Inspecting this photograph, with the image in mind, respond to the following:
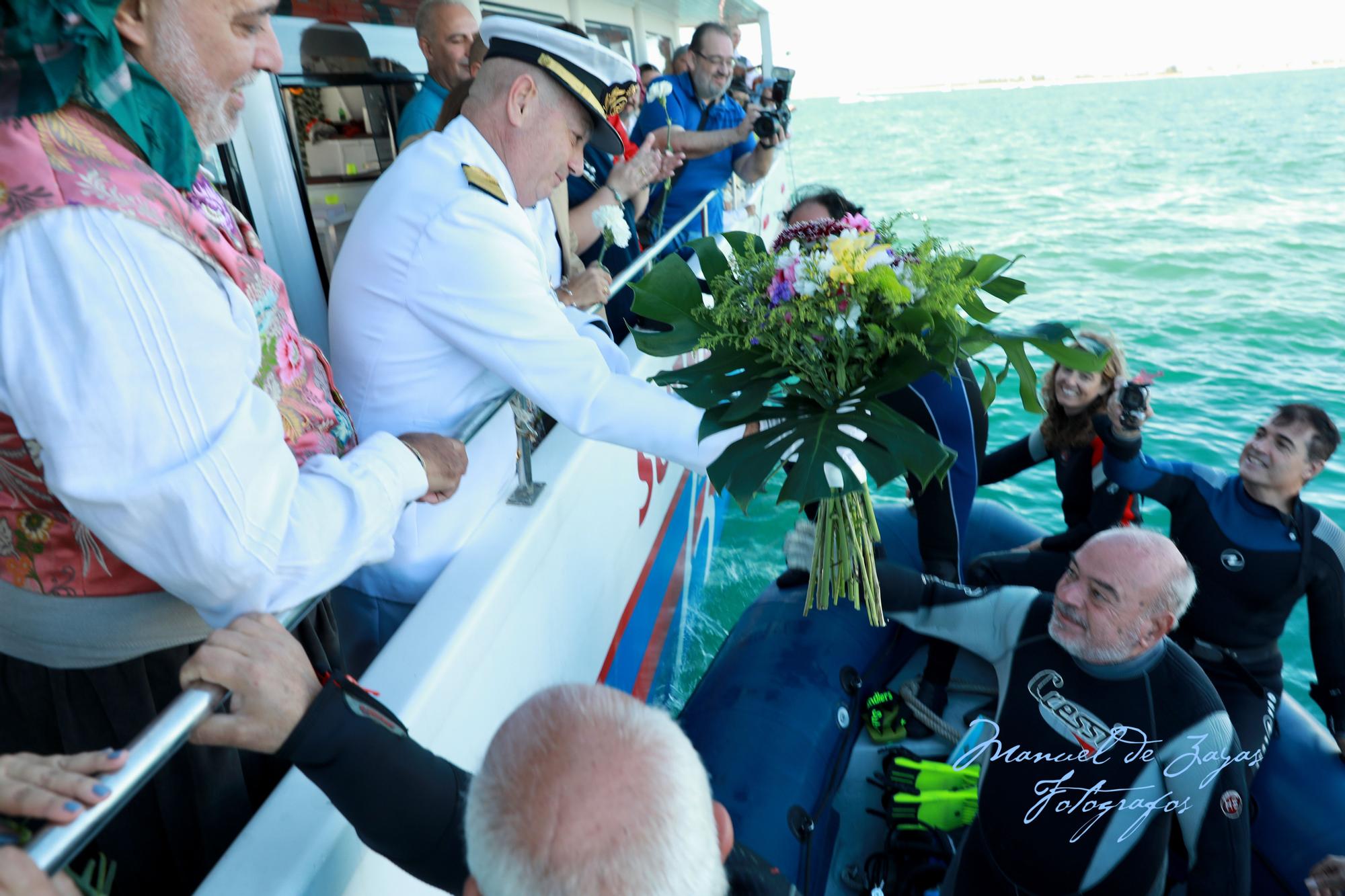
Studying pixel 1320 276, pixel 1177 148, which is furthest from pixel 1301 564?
pixel 1177 148

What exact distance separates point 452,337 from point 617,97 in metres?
0.63

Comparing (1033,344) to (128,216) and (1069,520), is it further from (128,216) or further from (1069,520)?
(1069,520)

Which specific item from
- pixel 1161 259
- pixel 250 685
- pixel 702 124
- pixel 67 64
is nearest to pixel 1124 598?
pixel 250 685

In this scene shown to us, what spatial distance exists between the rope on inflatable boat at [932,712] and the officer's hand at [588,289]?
5.54 ft

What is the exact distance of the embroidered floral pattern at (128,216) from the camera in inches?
30.3

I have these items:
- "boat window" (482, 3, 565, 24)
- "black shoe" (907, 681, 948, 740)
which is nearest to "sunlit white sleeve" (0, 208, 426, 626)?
"black shoe" (907, 681, 948, 740)

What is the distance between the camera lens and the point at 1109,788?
2.24 meters

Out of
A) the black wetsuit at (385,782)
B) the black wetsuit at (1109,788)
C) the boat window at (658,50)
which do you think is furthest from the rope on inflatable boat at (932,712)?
the boat window at (658,50)

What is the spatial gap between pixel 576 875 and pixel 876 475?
92 cm

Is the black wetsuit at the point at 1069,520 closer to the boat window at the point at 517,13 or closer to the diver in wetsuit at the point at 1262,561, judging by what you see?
the diver in wetsuit at the point at 1262,561

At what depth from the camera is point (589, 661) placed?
2.03 metres

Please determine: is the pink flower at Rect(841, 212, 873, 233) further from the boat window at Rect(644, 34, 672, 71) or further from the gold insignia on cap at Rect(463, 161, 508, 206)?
the boat window at Rect(644, 34, 672, 71)

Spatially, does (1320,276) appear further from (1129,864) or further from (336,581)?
(336,581)

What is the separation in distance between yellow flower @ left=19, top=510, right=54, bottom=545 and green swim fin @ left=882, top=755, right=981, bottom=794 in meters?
2.35
